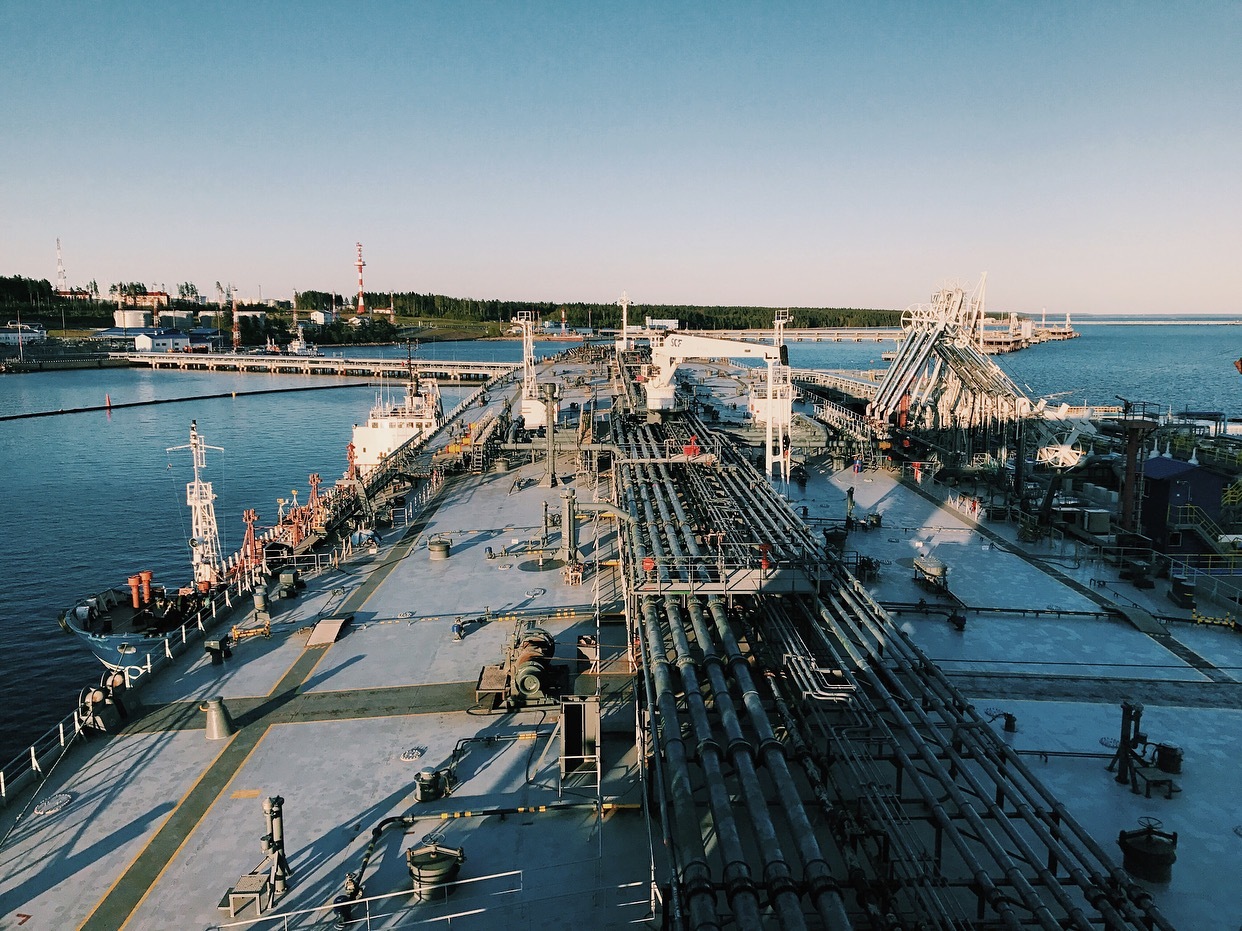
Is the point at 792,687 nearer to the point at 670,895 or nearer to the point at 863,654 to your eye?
the point at 863,654

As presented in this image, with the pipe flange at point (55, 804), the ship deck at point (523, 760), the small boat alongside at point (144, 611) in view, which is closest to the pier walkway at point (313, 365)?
the small boat alongside at point (144, 611)

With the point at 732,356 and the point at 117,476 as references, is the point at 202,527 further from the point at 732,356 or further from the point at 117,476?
the point at 117,476

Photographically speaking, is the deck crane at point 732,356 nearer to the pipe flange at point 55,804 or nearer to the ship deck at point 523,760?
the ship deck at point 523,760

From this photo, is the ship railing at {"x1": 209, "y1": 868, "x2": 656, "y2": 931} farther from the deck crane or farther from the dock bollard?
the deck crane

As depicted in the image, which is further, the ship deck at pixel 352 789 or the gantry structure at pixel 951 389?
the gantry structure at pixel 951 389

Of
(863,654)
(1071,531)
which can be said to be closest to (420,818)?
(863,654)

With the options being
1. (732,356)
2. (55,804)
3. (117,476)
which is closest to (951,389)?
(732,356)
